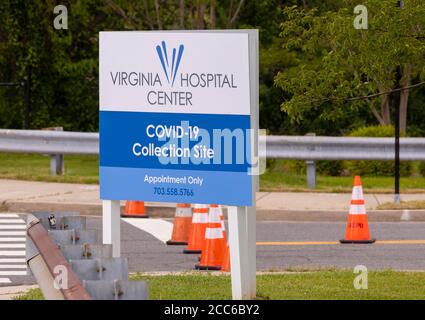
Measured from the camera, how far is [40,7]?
1026 inches

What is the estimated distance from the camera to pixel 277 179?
20.3 meters

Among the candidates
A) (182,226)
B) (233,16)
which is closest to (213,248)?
(182,226)

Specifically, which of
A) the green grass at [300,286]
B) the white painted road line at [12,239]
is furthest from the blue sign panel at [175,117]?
the white painted road line at [12,239]

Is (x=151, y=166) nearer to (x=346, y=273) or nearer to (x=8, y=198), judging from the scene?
(x=346, y=273)

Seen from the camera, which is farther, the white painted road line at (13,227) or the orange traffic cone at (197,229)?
the white painted road line at (13,227)

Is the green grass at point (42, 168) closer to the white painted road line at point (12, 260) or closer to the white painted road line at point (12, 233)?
the white painted road line at point (12, 233)

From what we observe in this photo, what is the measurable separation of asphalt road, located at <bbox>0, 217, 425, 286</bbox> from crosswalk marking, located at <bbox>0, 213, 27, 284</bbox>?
1.15 feet

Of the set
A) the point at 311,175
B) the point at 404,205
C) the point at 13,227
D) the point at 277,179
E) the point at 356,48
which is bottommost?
the point at 13,227

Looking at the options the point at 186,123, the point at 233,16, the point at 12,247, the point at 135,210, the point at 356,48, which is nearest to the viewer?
the point at 186,123

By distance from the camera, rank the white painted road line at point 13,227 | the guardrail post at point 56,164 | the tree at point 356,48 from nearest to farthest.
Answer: the tree at point 356,48
the white painted road line at point 13,227
the guardrail post at point 56,164

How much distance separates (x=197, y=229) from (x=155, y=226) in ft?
8.29

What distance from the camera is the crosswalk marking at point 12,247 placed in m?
12.7

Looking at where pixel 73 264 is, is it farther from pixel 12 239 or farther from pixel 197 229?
pixel 12 239

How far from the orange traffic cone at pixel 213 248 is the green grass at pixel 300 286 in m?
0.92
